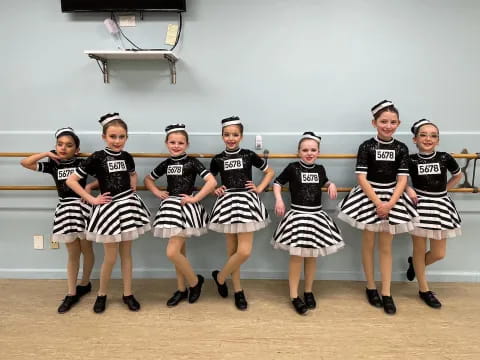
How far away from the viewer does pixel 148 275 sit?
254 cm

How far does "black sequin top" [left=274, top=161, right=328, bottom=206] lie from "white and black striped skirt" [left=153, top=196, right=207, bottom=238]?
2.07ft

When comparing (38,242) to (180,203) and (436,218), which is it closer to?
(180,203)

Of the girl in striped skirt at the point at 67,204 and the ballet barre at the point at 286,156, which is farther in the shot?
the ballet barre at the point at 286,156

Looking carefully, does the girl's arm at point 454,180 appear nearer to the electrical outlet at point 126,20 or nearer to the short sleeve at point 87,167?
the short sleeve at point 87,167

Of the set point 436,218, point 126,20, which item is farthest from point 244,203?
point 126,20

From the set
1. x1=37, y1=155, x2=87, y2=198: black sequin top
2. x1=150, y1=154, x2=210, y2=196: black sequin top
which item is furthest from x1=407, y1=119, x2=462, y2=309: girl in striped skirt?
x1=37, y1=155, x2=87, y2=198: black sequin top

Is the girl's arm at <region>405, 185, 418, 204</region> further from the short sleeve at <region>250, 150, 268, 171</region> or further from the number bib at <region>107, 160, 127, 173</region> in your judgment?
the number bib at <region>107, 160, 127, 173</region>

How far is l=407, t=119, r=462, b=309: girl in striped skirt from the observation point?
6.82 ft

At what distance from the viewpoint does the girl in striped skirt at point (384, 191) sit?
6.68 ft

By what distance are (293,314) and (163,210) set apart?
1019 millimetres

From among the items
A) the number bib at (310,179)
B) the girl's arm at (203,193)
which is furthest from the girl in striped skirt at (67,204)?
the number bib at (310,179)

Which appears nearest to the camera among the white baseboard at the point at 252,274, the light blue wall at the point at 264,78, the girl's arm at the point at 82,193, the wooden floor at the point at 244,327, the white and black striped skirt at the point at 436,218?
the wooden floor at the point at 244,327

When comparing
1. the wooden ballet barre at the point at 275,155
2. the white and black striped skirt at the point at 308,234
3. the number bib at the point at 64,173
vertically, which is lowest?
the white and black striped skirt at the point at 308,234

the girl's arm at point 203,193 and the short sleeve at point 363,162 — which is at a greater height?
the short sleeve at point 363,162
